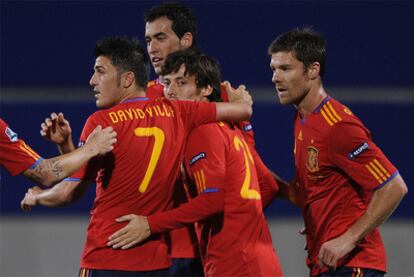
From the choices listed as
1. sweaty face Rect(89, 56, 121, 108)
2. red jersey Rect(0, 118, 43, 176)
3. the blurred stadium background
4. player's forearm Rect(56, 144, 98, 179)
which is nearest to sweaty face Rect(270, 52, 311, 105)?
sweaty face Rect(89, 56, 121, 108)

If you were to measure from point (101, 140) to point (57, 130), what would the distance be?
62cm

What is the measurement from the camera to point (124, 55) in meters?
3.53

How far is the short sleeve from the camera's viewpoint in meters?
3.29

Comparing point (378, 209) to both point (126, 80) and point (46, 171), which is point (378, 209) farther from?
point (46, 171)

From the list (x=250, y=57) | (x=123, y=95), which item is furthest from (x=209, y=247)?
(x=250, y=57)

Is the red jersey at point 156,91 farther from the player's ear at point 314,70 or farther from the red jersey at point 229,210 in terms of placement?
the player's ear at point 314,70

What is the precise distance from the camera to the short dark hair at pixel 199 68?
3.66 metres

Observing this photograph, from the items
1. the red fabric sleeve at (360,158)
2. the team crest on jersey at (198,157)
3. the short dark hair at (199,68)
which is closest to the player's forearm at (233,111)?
the short dark hair at (199,68)

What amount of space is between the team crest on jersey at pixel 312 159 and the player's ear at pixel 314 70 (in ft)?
1.26

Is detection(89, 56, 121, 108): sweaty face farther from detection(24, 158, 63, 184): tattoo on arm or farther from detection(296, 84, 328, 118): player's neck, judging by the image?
detection(296, 84, 328, 118): player's neck

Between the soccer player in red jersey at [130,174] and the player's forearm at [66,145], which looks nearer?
the soccer player in red jersey at [130,174]

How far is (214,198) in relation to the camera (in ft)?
10.7

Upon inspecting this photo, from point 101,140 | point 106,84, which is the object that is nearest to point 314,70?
point 106,84

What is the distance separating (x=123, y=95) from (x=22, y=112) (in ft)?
12.3
